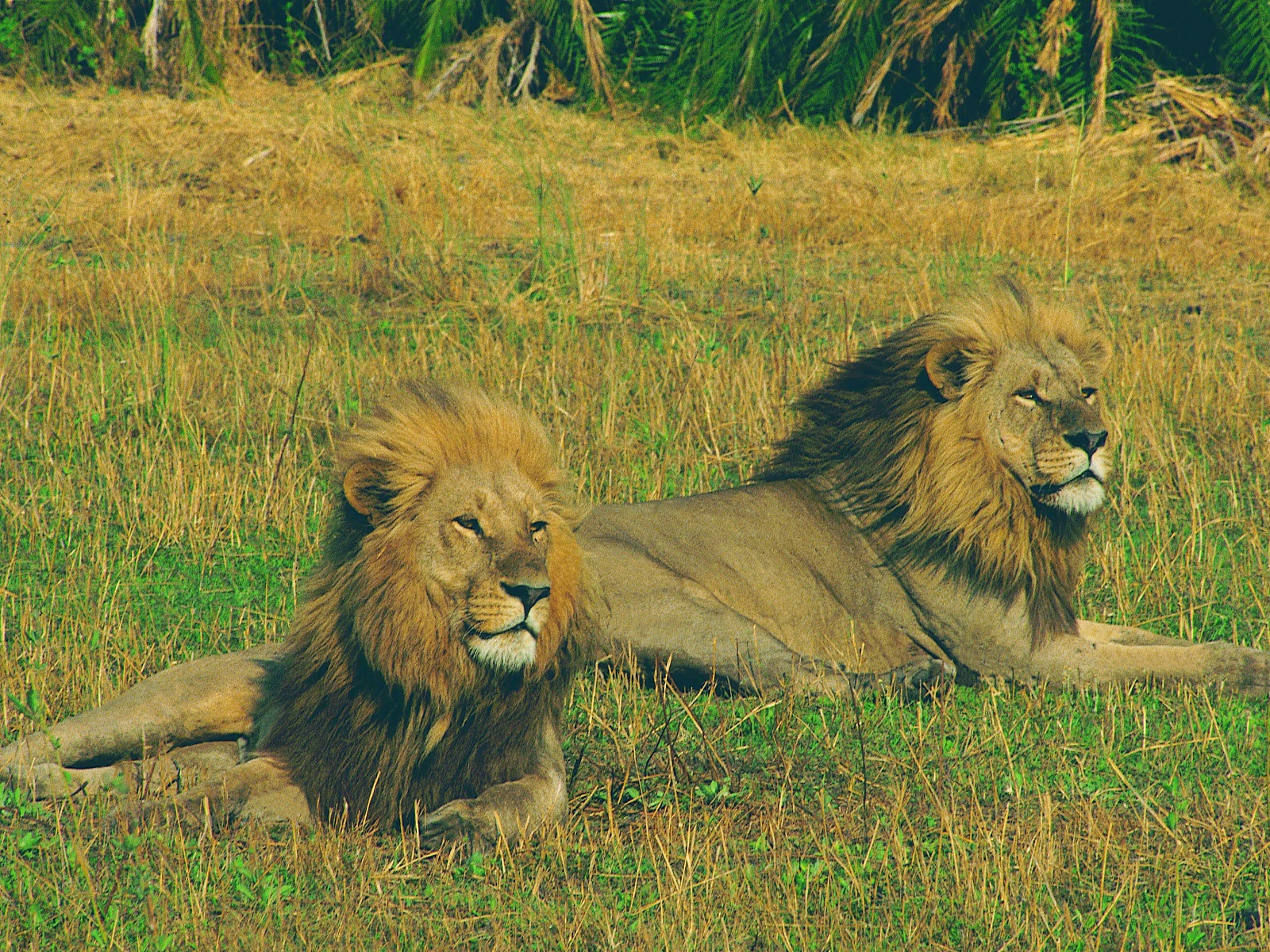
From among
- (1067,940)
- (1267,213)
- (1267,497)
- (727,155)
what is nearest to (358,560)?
(1067,940)

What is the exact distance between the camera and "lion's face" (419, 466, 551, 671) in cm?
347

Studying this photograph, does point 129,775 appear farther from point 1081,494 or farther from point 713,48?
point 713,48

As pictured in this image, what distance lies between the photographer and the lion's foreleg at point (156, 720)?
12.9ft

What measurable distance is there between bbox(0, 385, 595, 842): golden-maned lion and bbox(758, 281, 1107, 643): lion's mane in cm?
179

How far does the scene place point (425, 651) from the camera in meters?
3.55

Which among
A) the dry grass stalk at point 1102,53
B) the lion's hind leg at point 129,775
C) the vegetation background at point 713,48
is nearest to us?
the lion's hind leg at point 129,775

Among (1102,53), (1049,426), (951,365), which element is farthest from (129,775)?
(1102,53)

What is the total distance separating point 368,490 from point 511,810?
2.68 ft

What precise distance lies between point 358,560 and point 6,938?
1.10 m

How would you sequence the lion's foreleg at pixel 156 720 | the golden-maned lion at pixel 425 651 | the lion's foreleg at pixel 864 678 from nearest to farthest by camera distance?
the golden-maned lion at pixel 425 651
the lion's foreleg at pixel 156 720
the lion's foreleg at pixel 864 678

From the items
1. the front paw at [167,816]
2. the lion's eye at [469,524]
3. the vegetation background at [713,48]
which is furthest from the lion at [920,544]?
the vegetation background at [713,48]

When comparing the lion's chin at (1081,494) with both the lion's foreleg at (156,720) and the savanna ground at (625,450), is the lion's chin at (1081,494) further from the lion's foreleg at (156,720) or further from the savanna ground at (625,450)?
the lion's foreleg at (156,720)

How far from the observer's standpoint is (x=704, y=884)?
3.33 m

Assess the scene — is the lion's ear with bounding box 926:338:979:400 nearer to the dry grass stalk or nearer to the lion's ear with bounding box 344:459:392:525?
the lion's ear with bounding box 344:459:392:525
